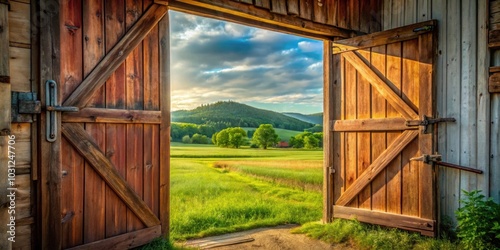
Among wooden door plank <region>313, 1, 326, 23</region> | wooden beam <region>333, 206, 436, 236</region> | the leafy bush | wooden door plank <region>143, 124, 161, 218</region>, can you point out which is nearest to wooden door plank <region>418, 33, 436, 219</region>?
wooden beam <region>333, 206, 436, 236</region>

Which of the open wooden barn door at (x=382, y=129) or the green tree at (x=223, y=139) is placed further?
the green tree at (x=223, y=139)

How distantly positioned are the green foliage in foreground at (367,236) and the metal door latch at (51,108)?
140 inches

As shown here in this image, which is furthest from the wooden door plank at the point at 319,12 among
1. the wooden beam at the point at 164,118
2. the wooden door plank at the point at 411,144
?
the wooden beam at the point at 164,118

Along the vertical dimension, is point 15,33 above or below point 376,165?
above

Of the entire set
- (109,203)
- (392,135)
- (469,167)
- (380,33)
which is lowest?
(109,203)

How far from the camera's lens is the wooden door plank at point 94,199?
330 centimetres

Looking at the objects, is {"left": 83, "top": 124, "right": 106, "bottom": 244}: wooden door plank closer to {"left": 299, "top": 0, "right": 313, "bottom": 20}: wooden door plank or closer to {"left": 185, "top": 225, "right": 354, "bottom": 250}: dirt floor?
{"left": 185, "top": 225, "right": 354, "bottom": 250}: dirt floor

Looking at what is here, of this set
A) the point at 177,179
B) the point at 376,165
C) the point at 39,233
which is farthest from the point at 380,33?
the point at 177,179

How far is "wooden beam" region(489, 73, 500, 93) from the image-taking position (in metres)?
3.79

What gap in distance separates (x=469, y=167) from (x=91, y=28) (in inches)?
178

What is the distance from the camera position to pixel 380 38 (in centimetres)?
463

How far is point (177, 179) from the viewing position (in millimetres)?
8039

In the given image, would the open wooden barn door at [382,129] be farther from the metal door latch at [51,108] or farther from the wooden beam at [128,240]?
the metal door latch at [51,108]

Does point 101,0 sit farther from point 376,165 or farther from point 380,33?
point 376,165
